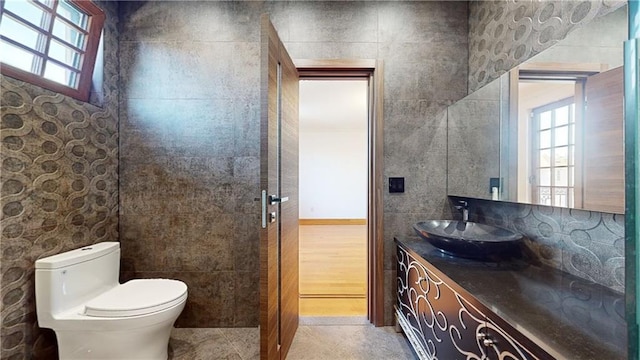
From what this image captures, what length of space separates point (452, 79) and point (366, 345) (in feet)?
6.71

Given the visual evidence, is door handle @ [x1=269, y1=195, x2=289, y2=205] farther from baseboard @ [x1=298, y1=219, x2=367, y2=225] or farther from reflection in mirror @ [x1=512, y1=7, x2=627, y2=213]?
baseboard @ [x1=298, y1=219, x2=367, y2=225]

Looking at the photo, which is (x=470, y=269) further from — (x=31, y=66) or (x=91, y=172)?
(x=31, y=66)

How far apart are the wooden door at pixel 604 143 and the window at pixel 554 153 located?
7 centimetres

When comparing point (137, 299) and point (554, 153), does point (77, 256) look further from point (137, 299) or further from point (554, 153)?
point (554, 153)

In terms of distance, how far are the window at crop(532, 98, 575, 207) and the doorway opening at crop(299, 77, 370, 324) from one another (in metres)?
1.09

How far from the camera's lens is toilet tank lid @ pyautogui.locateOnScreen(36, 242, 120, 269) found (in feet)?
4.59

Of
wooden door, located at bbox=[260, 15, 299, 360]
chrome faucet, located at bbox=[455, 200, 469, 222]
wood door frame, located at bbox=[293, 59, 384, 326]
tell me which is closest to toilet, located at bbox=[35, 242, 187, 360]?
wooden door, located at bbox=[260, 15, 299, 360]

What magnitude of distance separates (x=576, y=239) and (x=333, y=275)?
227 cm

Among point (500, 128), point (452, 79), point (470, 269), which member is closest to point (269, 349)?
point (470, 269)

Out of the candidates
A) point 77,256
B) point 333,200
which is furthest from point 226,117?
point 333,200

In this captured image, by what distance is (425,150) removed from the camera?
1.99m

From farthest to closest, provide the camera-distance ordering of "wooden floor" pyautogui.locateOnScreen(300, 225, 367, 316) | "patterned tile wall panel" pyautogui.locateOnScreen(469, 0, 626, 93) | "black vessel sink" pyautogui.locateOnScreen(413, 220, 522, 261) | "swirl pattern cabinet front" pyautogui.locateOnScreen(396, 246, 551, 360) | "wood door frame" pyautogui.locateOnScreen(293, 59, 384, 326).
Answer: "wooden floor" pyautogui.locateOnScreen(300, 225, 367, 316) < "wood door frame" pyautogui.locateOnScreen(293, 59, 384, 326) < "black vessel sink" pyautogui.locateOnScreen(413, 220, 522, 261) < "patterned tile wall panel" pyautogui.locateOnScreen(469, 0, 626, 93) < "swirl pattern cabinet front" pyautogui.locateOnScreen(396, 246, 551, 360)

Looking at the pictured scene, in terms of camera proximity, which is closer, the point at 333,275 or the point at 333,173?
the point at 333,275

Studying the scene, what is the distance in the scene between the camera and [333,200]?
6.29m
